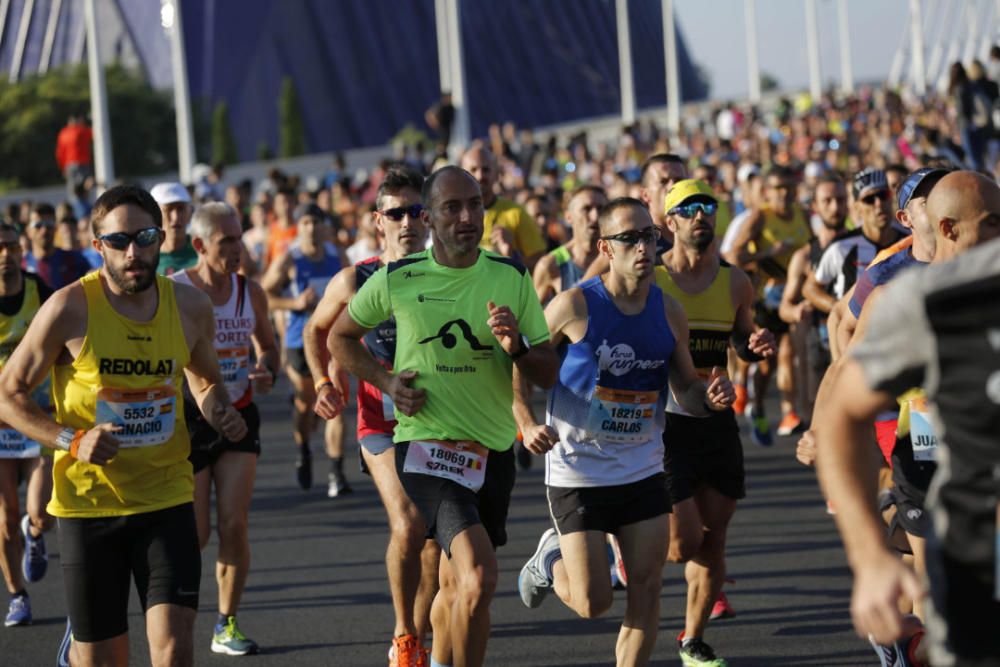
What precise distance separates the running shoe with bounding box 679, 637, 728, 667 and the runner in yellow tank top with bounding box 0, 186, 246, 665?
2.36 meters

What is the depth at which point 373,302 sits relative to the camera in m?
6.04

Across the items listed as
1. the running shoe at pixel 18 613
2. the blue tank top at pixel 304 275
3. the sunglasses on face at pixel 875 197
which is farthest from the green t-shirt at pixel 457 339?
the blue tank top at pixel 304 275

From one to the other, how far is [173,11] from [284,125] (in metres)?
29.0

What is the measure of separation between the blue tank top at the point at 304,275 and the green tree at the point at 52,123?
1263 inches

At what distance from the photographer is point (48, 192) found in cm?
3547

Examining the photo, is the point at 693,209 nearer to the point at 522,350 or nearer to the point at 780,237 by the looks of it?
the point at 522,350

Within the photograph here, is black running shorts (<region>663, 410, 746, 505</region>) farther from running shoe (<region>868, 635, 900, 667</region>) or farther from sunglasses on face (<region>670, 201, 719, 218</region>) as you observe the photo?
running shoe (<region>868, 635, 900, 667</region>)

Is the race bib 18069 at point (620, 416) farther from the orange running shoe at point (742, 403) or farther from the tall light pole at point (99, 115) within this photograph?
the tall light pole at point (99, 115)

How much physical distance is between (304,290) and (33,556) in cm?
352

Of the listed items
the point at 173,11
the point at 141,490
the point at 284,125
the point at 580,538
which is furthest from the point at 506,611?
the point at 284,125

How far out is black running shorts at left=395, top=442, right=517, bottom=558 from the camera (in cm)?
576

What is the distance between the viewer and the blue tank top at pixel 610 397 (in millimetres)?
6172

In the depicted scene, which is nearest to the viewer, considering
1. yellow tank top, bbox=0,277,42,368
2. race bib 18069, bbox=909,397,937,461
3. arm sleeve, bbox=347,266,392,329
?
race bib 18069, bbox=909,397,937,461

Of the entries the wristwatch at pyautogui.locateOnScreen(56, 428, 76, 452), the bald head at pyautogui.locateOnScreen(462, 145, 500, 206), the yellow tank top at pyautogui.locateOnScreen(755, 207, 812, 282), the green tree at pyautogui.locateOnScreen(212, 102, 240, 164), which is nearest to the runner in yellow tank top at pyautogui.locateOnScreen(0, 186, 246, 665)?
the wristwatch at pyautogui.locateOnScreen(56, 428, 76, 452)
